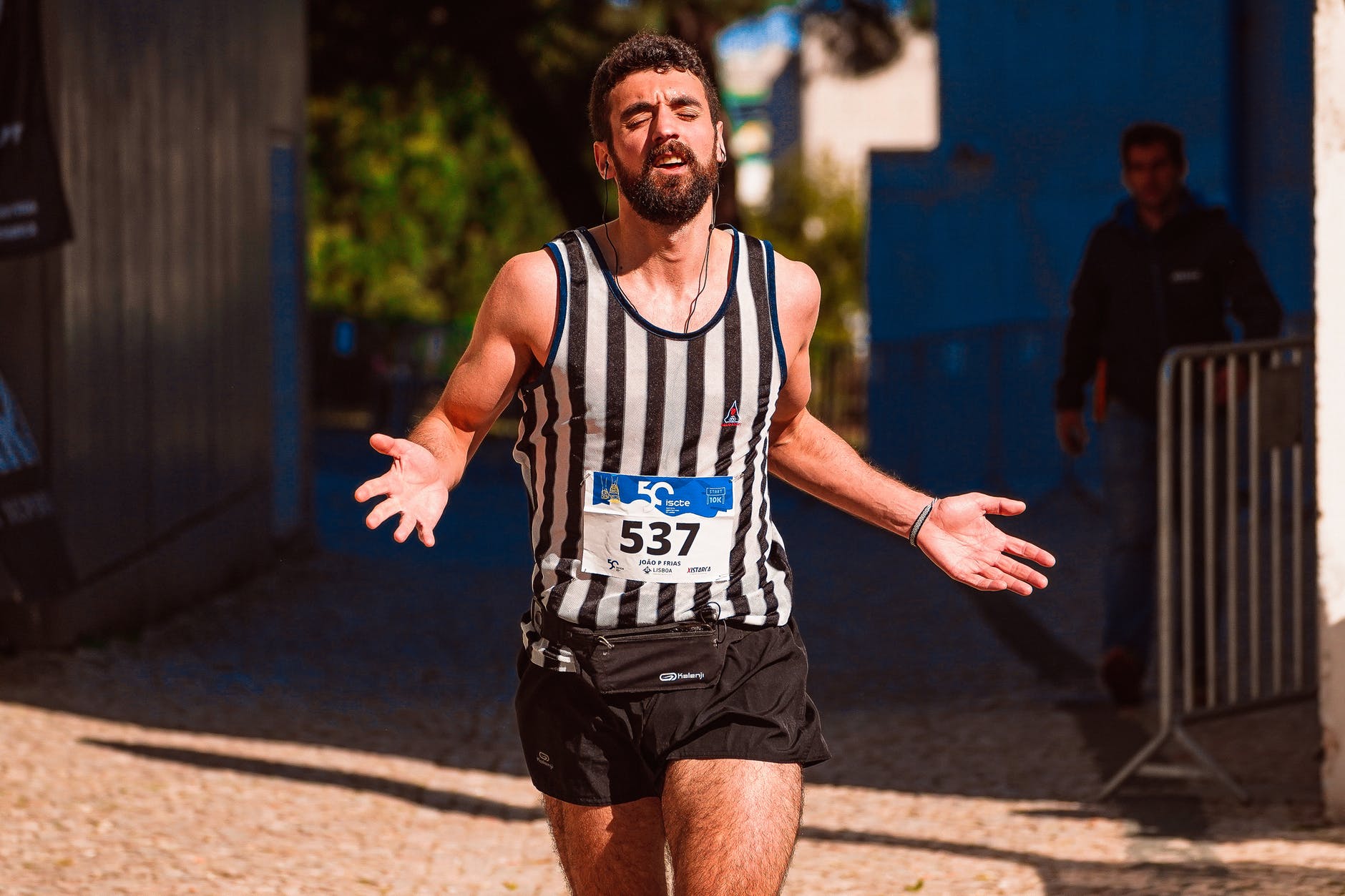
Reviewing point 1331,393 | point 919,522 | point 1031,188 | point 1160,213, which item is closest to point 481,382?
point 919,522

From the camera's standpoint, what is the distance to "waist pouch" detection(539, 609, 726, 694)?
11.5 ft

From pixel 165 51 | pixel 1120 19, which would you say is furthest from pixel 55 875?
pixel 1120 19

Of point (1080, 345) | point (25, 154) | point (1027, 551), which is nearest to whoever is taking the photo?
point (1027, 551)

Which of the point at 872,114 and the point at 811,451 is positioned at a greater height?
the point at 872,114

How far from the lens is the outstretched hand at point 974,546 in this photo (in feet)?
11.7

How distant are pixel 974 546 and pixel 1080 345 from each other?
13.5 feet

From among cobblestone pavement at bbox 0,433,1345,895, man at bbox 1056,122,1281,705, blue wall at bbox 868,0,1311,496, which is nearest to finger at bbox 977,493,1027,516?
cobblestone pavement at bbox 0,433,1345,895

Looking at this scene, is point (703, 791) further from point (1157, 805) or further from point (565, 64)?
point (565, 64)

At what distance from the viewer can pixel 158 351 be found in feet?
33.3

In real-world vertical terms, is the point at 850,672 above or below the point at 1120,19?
below

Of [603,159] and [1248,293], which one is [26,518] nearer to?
[1248,293]

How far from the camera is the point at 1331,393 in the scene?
5781mm

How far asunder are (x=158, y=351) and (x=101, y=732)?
10.8 feet

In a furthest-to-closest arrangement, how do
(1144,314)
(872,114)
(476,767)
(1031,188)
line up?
(872,114) < (1031,188) < (1144,314) < (476,767)
